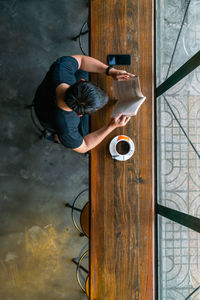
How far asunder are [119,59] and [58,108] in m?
0.74

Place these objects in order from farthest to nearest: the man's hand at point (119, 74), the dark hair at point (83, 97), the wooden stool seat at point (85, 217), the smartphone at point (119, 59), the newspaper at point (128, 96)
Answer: the wooden stool seat at point (85, 217) < the smartphone at point (119, 59) < the man's hand at point (119, 74) < the newspaper at point (128, 96) < the dark hair at point (83, 97)

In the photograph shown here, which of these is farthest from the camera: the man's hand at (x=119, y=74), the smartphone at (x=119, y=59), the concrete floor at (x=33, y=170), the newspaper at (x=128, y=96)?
the concrete floor at (x=33, y=170)

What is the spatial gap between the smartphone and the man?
0.11 m

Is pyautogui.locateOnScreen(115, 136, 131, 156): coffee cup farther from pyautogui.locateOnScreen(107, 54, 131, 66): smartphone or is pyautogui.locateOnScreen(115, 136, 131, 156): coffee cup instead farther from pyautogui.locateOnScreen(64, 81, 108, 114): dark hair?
pyautogui.locateOnScreen(107, 54, 131, 66): smartphone

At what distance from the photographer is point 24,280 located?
3.06m

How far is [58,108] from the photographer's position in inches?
69.0

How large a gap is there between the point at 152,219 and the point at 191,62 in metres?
1.25

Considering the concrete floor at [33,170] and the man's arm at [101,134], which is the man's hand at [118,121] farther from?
the concrete floor at [33,170]

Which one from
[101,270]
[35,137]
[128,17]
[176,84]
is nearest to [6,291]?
[101,270]

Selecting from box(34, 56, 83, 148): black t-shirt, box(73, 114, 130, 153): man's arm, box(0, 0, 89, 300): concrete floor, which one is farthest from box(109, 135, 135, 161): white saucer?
box(0, 0, 89, 300): concrete floor

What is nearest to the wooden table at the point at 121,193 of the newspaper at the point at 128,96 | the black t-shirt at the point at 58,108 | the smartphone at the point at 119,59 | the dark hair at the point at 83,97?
the smartphone at the point at 119,59

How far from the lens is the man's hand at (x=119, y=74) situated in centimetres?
201

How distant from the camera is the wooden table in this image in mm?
2129

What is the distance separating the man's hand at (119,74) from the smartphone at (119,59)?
12 centimetres
